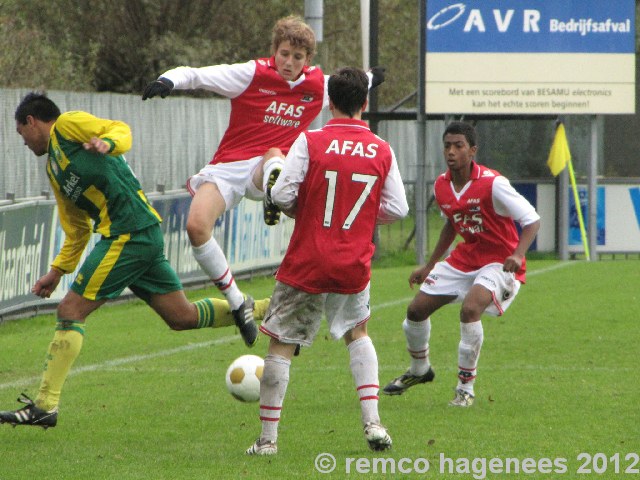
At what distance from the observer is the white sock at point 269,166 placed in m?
8.27

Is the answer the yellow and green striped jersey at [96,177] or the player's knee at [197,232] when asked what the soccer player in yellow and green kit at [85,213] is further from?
the player's knee at [197,232]

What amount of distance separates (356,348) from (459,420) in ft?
4.38

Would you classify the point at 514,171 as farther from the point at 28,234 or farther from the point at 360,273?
the point at 360,273

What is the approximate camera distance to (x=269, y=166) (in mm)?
8344

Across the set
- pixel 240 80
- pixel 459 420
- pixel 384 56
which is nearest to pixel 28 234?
pixel 240 80

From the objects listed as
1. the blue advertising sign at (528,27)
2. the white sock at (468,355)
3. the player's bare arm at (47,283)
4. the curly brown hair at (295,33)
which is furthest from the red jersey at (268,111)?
the blue advertising sign at (528,27)

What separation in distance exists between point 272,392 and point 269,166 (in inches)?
71.2

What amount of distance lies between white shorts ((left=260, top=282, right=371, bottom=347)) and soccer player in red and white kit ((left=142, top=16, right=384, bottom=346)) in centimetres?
152

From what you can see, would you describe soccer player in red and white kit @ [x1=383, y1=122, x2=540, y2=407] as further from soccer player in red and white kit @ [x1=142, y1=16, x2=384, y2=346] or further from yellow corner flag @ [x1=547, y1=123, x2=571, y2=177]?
yellow corner flag @ [x1=547, y1=123, x2=571, y2=177]

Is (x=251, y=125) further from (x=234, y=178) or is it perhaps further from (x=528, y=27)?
(x=528, y=27)

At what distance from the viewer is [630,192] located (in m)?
23.3

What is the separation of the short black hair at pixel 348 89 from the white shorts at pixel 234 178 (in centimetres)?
174

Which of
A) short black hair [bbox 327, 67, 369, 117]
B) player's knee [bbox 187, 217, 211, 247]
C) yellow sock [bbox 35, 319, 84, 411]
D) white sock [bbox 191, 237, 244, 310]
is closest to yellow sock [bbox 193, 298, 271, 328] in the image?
white sock [bbox 191, 237, 244, 310]

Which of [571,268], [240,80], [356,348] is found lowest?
[571,268]
